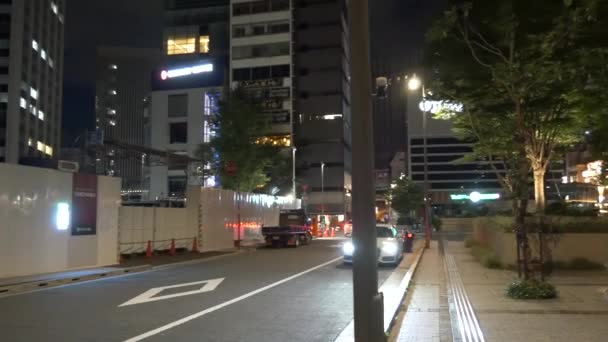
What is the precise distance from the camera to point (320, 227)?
63.1m

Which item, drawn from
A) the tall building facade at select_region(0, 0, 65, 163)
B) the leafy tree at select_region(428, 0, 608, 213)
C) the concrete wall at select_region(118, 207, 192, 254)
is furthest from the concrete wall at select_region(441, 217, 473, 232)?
the tall building facade at select_region(0, 0, 65, 163)

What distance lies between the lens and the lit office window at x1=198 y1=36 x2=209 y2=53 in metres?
94.7

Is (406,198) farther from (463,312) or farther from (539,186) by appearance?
(463,312)

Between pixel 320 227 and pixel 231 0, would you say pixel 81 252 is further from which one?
pixel 231 0

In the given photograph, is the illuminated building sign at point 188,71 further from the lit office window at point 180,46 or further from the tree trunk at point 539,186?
the tree trunk at point 539,186

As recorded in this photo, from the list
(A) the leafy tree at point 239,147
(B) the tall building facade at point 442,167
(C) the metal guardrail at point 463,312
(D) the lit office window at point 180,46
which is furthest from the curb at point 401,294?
(B) the tall building facade at point 442,167

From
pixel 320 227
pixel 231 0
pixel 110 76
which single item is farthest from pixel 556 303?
pixel 110 76

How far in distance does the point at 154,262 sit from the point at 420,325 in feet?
51.5

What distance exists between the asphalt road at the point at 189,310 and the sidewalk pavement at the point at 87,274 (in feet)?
2.58

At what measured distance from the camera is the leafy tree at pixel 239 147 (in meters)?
44.5

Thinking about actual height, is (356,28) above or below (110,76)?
below

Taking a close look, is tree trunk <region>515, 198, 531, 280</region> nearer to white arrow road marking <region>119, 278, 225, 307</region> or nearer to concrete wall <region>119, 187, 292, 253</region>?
white arrow road marking <region>119, 278, 225, 307</region>

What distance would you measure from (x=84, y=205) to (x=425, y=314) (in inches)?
583

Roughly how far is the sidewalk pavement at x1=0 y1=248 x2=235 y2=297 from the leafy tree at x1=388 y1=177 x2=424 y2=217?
→ 59758 millimetres
